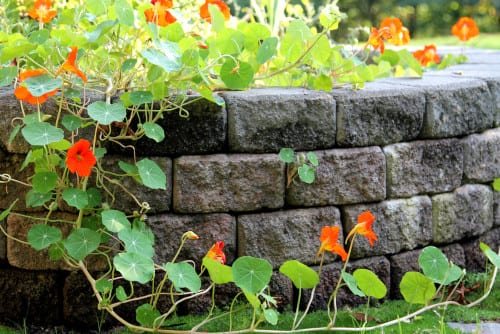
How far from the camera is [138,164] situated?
236cm

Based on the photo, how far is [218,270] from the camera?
228 centimetres

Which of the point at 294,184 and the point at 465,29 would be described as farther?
the point at 465,29

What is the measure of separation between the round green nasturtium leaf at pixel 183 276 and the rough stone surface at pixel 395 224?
2.56ft

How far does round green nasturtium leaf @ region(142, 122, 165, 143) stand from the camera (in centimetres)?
235

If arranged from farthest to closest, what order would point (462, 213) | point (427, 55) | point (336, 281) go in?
1. point (427, 55)
2. point (462, 213)
3. point (336, 281)

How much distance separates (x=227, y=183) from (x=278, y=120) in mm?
285

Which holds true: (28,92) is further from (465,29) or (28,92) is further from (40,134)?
(465,29)

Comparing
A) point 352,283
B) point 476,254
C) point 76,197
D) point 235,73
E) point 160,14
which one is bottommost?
point 476,254

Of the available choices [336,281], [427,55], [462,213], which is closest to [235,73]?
[336,281]

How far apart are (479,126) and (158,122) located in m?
1.41

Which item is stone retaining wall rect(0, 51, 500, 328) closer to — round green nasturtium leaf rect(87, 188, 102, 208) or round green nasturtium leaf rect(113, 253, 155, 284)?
round green nasturtium leaf rect(87, 188, 102, 208)

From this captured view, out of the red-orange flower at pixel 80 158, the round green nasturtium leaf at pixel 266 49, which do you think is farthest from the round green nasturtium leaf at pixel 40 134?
the round green nasturtium leaf at pixel 266 49

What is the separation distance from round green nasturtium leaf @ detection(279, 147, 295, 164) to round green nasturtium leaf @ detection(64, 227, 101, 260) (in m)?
0.69

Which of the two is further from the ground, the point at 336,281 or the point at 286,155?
the point at 286,155
